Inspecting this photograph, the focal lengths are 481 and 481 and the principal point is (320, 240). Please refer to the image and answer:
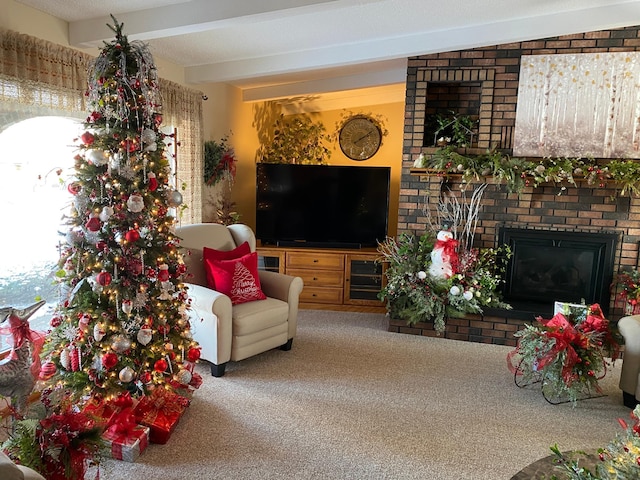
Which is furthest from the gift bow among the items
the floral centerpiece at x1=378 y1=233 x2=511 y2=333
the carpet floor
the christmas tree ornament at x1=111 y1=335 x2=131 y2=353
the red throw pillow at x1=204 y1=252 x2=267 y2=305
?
the christmas tree ornament at x1=111 y1=335 x2=131 y2=353

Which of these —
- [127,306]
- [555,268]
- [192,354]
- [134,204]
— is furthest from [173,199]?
[555,268]

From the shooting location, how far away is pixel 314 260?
17.5 ft

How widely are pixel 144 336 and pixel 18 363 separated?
0.60 m

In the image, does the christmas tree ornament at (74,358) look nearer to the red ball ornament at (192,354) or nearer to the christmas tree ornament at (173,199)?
the red ball ornament at (192,354)

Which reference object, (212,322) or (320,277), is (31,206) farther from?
(320,277)

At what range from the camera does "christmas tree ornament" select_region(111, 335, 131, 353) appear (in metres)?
2.60

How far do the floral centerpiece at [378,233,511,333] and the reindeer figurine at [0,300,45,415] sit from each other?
2.93 m

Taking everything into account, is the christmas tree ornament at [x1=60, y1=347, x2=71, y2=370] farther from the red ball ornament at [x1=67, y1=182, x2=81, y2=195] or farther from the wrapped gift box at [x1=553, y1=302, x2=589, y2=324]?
the wrapped gift box at [x1=553, y1=302, x2=589, y2=324]

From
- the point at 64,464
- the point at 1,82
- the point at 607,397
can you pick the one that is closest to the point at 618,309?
the point at 607,397

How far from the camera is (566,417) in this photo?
307 centimetres

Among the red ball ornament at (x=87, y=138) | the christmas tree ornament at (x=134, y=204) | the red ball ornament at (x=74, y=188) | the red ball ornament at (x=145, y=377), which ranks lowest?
the red ball ornament at (x=145, y=377)

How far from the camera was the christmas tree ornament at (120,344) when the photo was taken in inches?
102

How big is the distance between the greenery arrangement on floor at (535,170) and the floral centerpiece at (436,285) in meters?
0.66

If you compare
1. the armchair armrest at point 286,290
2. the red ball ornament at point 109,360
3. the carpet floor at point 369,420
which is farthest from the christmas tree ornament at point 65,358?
the armchair armrest at point 286,290
